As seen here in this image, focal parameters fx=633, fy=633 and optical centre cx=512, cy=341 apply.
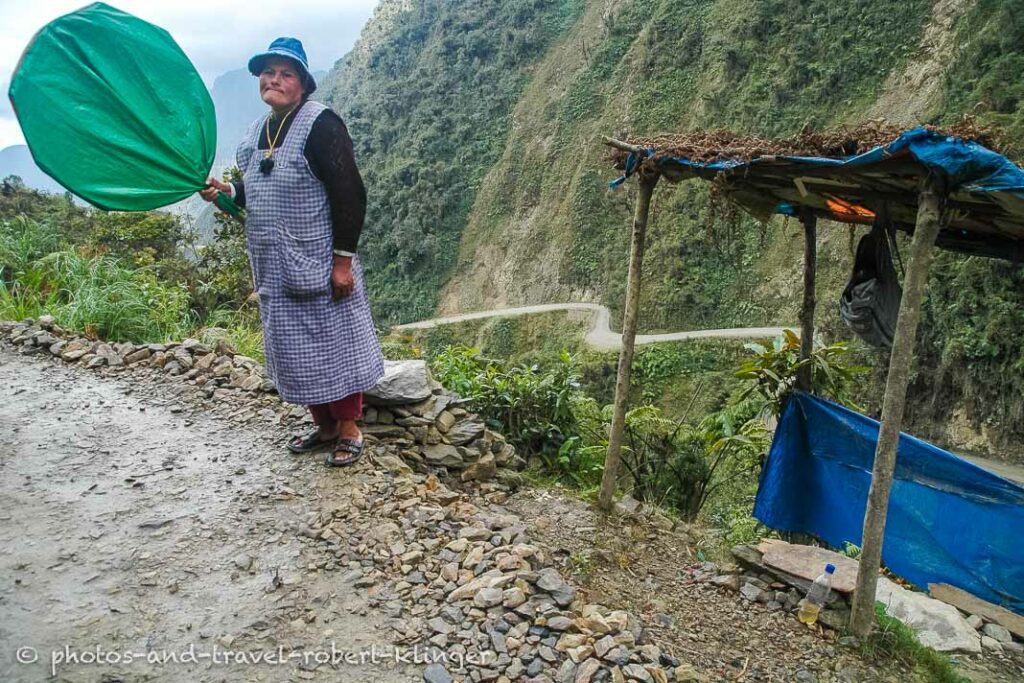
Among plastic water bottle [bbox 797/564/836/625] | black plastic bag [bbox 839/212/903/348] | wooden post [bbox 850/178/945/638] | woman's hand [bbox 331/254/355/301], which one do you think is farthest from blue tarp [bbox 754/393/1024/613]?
woman's hand [bbox 331/254/355/301]

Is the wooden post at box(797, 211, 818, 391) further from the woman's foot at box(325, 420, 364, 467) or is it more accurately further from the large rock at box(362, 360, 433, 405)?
the woman's foot at box(325, 420, 364, 467)

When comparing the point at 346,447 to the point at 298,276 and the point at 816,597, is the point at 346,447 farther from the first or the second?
the point at 816,597

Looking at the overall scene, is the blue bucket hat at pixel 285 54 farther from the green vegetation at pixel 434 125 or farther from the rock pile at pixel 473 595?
the green vegetation at pixel 434 125

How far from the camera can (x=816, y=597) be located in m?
3.12

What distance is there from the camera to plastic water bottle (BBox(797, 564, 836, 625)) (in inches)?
122

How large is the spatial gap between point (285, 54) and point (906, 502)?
13.2 feet

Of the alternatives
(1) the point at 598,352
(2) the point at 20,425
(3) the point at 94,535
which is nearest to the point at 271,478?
(3) the point at 94,535

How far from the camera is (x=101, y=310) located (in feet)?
17.6

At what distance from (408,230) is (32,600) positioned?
110 feet

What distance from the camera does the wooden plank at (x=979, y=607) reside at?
3434 millimetres

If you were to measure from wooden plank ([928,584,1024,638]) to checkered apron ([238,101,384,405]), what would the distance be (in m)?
3.53

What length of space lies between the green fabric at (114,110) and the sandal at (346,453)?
1.37m

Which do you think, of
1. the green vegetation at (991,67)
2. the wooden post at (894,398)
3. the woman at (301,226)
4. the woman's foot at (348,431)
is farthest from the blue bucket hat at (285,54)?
the green vegetation at (991,67)

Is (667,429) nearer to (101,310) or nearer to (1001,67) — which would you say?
(101,310)
